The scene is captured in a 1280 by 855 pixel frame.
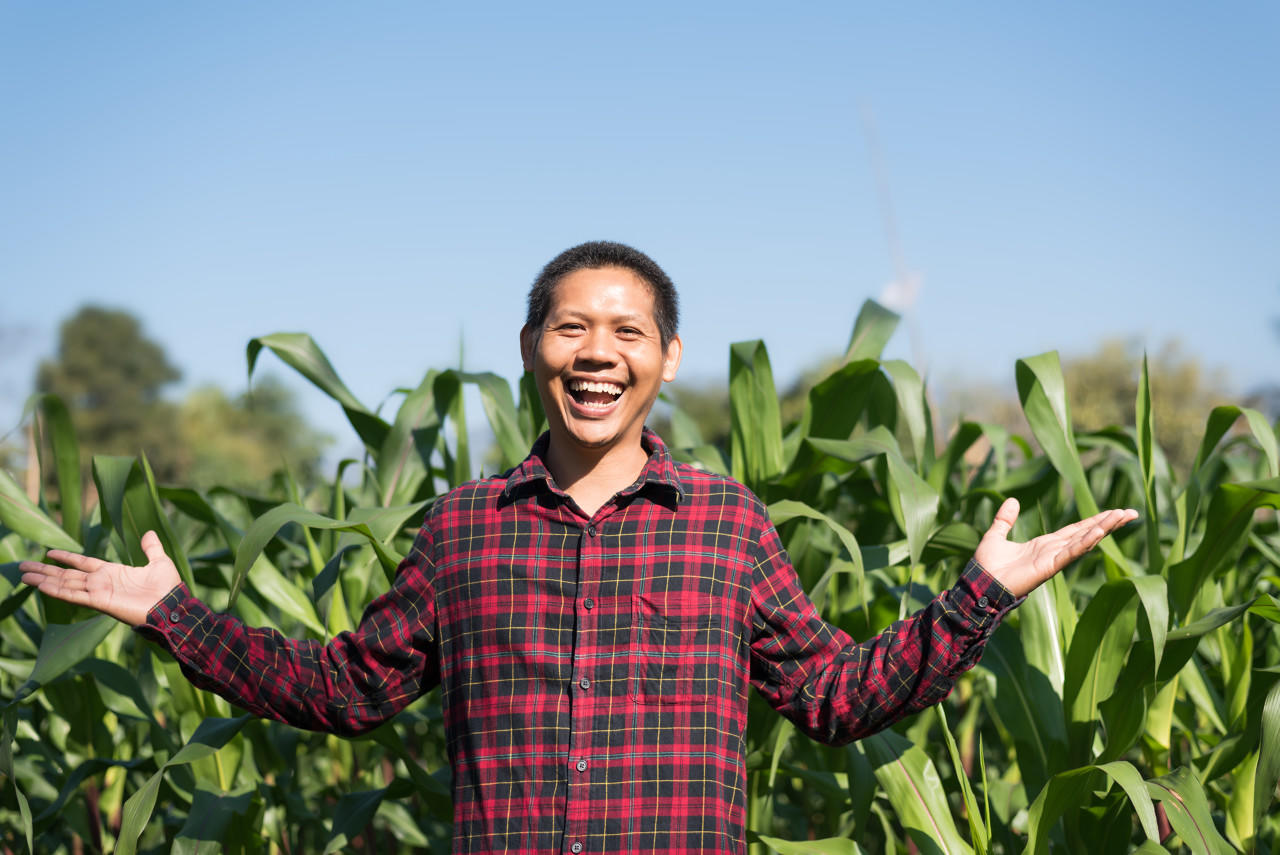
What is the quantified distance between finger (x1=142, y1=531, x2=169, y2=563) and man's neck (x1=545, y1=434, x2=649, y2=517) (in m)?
0.54

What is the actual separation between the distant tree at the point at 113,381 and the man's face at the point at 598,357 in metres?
40.7

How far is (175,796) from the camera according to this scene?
6.25 feet

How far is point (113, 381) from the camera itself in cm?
4422

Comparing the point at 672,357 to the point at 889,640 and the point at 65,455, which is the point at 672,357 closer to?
the point at 889,640

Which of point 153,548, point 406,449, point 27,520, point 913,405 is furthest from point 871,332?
point 27,520

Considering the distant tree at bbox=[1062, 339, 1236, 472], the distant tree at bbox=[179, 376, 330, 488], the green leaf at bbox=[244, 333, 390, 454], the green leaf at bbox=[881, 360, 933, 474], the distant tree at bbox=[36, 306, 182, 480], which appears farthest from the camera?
the distant tree at bbox=[179, 376, 330, 488]

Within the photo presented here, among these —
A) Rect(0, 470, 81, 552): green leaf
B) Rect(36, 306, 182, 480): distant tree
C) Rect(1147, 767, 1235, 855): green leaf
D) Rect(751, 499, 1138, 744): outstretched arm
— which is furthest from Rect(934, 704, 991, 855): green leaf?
Rect(36, 306, 182, 480): distant tree

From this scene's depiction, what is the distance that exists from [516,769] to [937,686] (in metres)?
0.52

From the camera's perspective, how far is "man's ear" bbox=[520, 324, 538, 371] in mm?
1483

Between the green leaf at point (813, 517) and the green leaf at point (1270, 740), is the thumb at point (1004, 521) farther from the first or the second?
the green leaf at point (1270, 740)

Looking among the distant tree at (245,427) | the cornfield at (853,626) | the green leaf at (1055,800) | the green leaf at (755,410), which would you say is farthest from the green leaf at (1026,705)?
the distant tree at (245,427)

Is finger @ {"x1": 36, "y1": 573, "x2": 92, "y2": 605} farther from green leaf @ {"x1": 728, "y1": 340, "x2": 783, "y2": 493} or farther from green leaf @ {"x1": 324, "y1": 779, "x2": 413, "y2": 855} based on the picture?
green leaf @ {"x1": 728, "y1": 340, "x2": 783, "y2": 493}

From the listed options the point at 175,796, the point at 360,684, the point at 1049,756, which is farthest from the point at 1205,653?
the point at 175,796

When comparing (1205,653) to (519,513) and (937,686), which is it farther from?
(519,513)
